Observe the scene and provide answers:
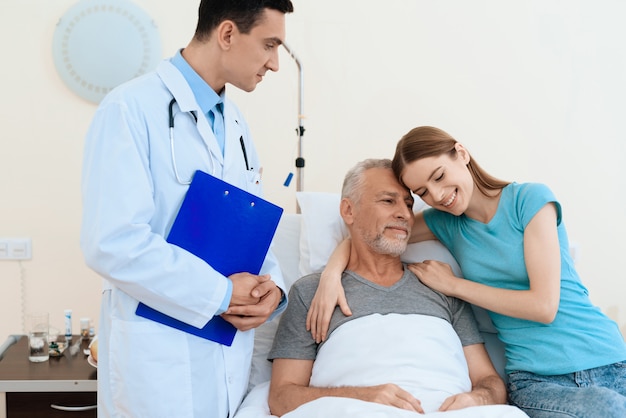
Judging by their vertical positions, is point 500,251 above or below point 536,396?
above

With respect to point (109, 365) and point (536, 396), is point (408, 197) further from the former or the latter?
point (109, 365)

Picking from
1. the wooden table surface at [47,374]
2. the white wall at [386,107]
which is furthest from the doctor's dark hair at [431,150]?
the wooden table surface at [47,374]

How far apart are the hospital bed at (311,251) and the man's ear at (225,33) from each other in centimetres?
76

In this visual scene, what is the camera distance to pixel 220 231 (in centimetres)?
134

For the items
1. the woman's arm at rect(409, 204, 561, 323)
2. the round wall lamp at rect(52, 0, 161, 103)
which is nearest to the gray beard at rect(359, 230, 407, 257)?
the woman's arm at rect(409, 204, 561, 323)

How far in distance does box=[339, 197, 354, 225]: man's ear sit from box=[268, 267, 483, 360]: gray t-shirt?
17 centimetres

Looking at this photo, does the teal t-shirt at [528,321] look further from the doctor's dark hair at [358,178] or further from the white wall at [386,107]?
the white wall at [386,107]

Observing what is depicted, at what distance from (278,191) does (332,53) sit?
0.63 meters

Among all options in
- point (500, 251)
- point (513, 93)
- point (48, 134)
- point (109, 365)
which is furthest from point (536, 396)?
point (48, 134)

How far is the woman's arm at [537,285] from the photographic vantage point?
1.51m

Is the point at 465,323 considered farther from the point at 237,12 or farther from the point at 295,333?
the point at 237,12

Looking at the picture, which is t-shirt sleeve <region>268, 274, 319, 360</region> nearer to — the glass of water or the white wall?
the glass of water

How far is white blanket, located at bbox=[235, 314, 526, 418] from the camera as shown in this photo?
150 centimetres

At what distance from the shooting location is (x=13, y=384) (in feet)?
5.49
